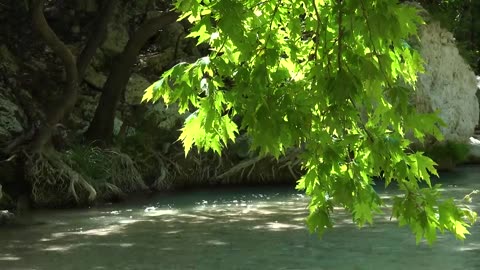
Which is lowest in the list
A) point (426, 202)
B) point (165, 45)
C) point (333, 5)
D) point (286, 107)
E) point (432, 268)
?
point (432, 268)

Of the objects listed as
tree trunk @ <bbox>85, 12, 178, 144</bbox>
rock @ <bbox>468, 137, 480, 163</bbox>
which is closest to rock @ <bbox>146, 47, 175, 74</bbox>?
tree trunk @ <bbox>85, 12, 178, 144</bbox>

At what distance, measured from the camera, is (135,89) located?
48.5 feet

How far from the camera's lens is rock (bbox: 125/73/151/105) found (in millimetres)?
14680

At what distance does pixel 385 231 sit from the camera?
8414 millimetres

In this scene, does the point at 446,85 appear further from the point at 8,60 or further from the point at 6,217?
the point at 6,217

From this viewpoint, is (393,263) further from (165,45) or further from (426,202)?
(165,45)

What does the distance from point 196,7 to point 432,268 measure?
15.6 feet

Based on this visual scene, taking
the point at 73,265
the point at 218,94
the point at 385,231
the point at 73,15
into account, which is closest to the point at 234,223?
the point at 385,231

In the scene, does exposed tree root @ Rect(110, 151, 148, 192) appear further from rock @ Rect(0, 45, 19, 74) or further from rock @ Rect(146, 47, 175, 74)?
rock @ Rect(146, 47, 175, 74)

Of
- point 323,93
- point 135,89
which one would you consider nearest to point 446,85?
point 135,89

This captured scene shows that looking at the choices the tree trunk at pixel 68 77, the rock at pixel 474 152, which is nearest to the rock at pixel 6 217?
the tree trunk at pixel 68 77

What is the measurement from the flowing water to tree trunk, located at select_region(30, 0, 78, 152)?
1586 mm

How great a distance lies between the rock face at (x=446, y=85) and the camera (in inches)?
637

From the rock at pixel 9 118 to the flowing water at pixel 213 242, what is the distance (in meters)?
2.33
